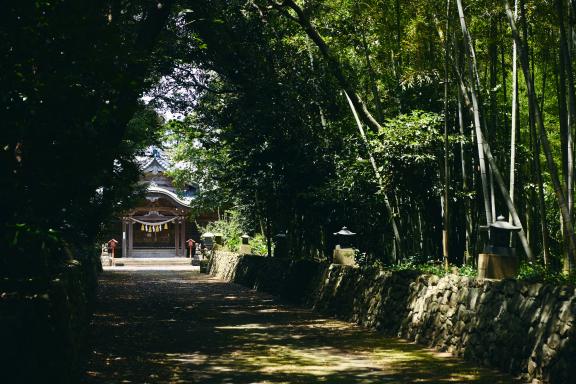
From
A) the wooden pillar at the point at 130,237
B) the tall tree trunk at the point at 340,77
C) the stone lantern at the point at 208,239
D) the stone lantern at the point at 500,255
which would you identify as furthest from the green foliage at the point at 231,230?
the stone lantern at the point at 500,255

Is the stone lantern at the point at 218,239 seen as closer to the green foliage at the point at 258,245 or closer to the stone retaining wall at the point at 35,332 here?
the green foliage at the point at 258,245

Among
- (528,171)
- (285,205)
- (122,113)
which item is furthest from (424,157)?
(122,113)

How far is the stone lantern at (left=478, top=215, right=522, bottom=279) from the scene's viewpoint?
6.91m

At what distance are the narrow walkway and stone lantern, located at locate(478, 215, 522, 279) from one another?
916 mm

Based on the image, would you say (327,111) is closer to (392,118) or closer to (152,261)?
(392,118)

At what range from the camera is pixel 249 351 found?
7711mm

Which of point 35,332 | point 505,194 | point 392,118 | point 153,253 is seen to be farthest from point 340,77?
point 153,253

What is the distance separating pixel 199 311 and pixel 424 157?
14.7 ft

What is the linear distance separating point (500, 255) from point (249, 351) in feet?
8.92

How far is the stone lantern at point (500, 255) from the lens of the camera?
22.7ft

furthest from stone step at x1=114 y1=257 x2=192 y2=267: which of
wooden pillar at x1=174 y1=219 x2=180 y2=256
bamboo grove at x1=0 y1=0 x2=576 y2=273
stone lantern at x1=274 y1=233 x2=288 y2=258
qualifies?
A: bamboo grove at x1=0 y1=0 x2=576 y2=273

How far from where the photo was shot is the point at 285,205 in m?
14.3

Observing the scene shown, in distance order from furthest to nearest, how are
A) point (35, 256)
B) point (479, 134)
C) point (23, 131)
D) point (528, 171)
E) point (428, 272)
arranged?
point (528, 171) → point (428, 272) → point (479, 134) → point (35, 256) → point (23, 131)

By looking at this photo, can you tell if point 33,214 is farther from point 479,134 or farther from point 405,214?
point 405,214
